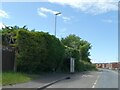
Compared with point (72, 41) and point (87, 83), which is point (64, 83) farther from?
point (72, 41)

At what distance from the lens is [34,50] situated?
32.5 metres

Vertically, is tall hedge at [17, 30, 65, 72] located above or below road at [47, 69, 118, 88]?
above

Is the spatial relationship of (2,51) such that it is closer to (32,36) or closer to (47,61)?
(32,36)

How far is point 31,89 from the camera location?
60.4 ft

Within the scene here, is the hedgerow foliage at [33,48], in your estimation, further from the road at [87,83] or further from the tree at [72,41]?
the tree at [72,41]

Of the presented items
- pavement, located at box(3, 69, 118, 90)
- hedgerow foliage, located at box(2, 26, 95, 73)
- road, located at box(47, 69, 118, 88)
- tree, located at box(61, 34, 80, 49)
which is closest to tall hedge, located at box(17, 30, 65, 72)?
hedgerow foliage, located at box(2, 26, 95, 73)

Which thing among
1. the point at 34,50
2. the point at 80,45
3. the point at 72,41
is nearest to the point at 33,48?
the point at 34,50

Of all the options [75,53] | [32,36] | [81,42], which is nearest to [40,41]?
[32,36]

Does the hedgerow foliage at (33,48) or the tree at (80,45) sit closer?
the hedgerow foliage at (33,48)

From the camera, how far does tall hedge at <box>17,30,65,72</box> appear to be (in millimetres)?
31828

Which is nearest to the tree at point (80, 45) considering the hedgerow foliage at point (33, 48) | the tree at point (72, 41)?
the tree at point (72, 41)

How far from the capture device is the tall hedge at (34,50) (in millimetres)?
31828

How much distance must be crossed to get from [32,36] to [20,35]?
4.69 feet

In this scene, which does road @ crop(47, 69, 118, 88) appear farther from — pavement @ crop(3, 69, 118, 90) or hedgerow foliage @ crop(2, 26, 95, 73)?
hedgerow foliage @ crop(2, 26, 95, 73)
